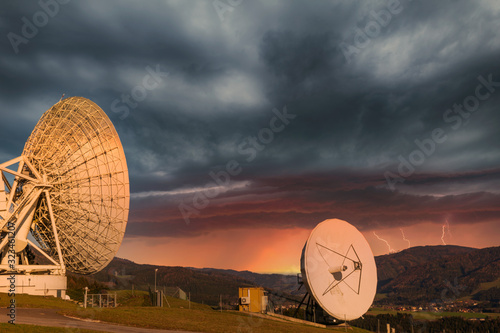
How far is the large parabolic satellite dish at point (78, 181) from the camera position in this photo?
53.0 m

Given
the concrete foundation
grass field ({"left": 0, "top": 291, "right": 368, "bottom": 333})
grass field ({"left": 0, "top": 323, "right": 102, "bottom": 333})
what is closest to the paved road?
grass field ({"left": 0, "top": 291, "right": 368, "bottom": 333})

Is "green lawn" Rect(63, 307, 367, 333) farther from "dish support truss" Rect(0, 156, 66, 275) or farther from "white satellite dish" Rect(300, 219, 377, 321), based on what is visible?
"dish support truss" Rect(0, 156, 66, 275)

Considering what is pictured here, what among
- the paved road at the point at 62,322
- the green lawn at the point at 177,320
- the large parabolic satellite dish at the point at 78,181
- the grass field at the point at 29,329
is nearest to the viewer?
the grass field at the point at 29,329

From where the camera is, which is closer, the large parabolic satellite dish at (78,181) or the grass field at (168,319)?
the grass field at (168,319)

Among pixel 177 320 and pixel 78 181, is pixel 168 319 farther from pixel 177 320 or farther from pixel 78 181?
pixel 78 181

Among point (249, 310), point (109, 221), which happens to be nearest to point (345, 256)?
point (249, 310)

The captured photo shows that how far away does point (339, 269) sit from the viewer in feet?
151

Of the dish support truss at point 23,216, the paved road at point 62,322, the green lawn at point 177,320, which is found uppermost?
the dish support truss at point 23,216

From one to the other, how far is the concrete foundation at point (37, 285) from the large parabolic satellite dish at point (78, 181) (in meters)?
1.86

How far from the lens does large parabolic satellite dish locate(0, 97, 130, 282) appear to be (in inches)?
2088

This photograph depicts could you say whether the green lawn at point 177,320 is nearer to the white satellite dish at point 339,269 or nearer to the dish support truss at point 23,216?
the white satellite dish at point 339,269

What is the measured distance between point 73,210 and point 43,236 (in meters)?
7.15

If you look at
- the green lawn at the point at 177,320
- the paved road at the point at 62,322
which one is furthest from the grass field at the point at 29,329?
the green lawn at the point at 177,320

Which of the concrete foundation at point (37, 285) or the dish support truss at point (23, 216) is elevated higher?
the dish support truss at point (23, 216)
